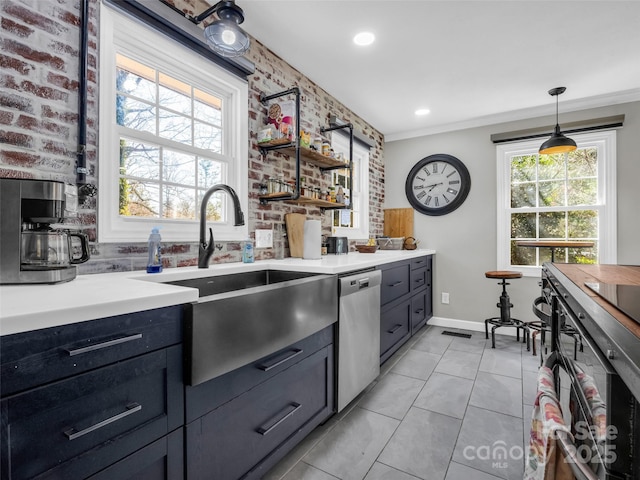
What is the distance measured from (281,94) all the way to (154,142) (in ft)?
3.35

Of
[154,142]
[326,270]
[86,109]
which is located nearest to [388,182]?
[326,270]

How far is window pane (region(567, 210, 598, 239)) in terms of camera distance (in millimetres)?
3375

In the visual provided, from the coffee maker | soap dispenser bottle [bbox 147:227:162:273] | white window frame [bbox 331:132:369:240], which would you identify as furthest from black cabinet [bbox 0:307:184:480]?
white window frame [bbox 331:132:369:240]

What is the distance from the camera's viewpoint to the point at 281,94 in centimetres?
234

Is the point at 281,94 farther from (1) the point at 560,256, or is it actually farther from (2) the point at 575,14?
(1) the point at 560,256

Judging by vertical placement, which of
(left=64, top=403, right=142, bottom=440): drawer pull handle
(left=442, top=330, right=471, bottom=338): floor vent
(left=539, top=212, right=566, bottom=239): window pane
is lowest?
(left=442, top=330, right=471, bottom=338): floor vent

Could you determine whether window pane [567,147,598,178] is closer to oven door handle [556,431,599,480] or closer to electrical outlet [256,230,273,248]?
electrical outlet [256,230,273,248]

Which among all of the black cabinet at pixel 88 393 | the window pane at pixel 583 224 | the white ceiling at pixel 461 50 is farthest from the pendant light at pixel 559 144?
the black cabinet at pixel 88 393

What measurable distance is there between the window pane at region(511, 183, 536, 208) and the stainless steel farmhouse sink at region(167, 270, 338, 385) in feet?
10.1

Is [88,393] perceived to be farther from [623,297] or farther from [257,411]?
[623,297]

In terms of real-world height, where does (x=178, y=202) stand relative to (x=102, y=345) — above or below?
above

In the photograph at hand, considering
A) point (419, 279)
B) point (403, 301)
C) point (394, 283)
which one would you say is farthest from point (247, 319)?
point (419, 279)

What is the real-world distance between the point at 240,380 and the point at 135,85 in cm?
162

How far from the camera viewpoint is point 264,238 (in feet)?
7.88
